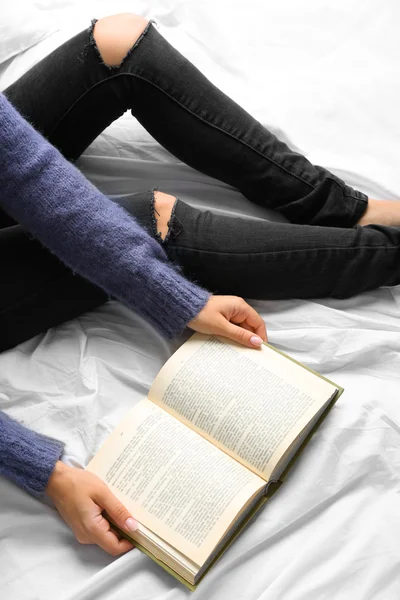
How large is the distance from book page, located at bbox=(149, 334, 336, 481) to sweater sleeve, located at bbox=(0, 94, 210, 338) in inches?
2.6

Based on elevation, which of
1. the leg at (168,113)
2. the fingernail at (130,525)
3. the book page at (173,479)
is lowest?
the fingernail at (130,525)

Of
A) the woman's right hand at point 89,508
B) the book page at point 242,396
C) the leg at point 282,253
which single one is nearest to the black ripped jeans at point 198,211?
the leg at point 282,253

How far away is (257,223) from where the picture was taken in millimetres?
882

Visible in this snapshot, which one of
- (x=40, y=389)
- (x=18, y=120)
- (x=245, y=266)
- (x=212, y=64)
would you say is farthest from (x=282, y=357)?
(x=212, y=64)

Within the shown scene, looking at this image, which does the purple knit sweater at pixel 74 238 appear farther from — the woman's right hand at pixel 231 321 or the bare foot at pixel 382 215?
the bare foot at pixel 382 215

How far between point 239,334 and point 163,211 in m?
0.21

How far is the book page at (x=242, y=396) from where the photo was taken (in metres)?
0.74

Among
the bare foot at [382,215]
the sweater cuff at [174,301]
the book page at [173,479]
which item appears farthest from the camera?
the bare foot at [382,215]

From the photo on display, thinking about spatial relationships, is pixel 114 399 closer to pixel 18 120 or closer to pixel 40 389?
pixel 40 389

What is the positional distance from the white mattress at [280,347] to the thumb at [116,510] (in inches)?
1.5

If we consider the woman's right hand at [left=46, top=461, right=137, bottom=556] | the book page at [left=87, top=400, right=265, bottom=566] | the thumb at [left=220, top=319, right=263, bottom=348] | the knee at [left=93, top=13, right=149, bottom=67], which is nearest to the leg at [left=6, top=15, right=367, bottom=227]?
the knee at [left=93, top=13, right=149, bottom=67]

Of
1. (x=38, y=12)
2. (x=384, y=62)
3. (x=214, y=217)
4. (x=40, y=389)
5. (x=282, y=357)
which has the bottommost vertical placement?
(x=40, y=389)

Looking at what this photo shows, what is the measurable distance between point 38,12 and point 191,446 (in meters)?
0.83

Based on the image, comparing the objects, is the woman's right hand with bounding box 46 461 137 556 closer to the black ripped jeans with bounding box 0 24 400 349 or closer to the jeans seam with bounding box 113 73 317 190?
the black ripped jeans with bounding box 0 24 400 349
